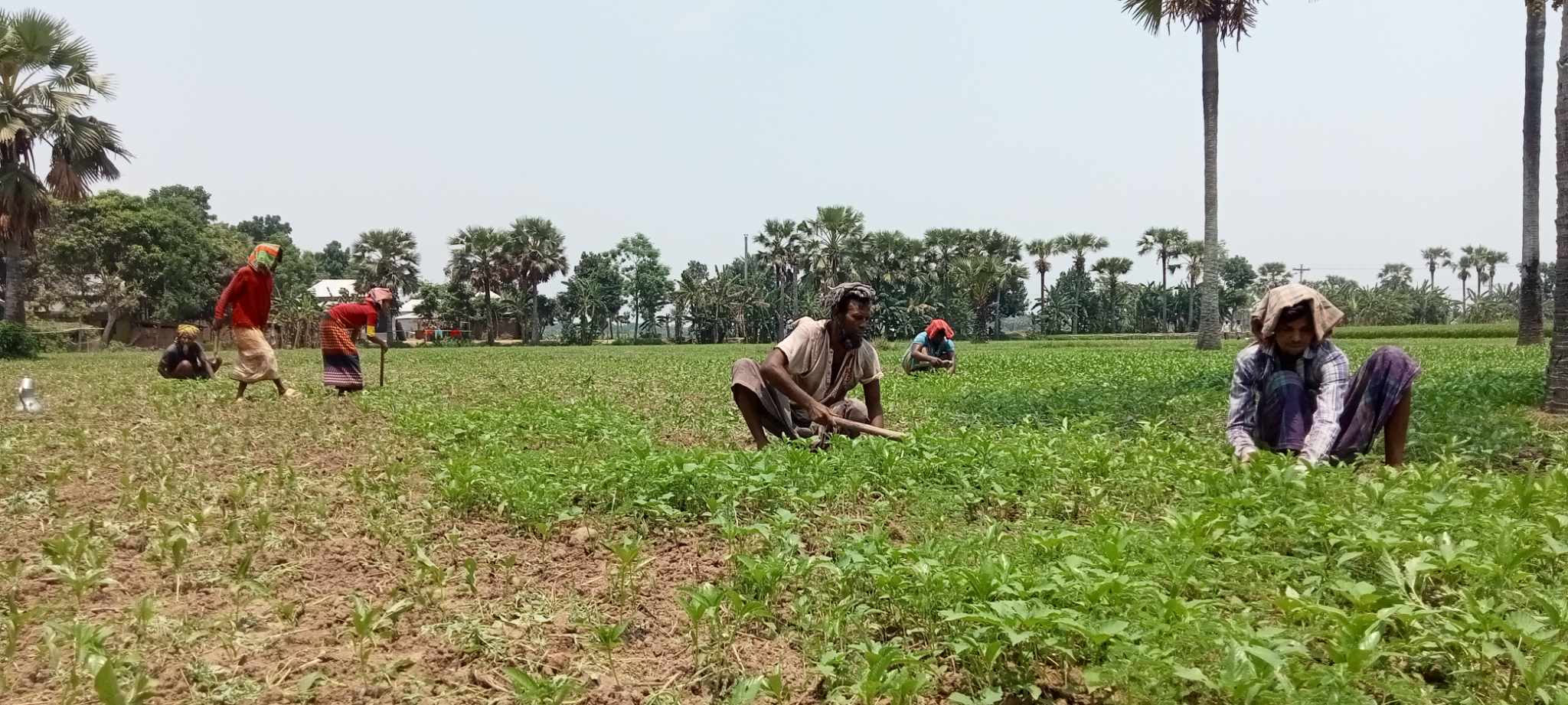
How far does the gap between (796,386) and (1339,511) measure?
274 cm

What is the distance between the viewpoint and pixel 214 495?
4441mm

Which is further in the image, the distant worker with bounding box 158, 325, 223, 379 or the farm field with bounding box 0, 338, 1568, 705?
the distant worker with bounding box 158, 325, 223, 379

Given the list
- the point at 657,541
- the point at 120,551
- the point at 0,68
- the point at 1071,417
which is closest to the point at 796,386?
the point at 657,541

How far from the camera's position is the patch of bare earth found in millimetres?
2395

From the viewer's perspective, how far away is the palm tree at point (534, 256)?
168 feet

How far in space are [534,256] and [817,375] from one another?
48.4 meters

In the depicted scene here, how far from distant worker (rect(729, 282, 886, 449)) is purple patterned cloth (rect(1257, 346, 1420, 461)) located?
6.80 feet

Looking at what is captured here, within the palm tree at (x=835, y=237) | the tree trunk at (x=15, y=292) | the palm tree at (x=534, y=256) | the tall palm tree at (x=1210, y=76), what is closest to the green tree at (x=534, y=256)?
the palm tree at (x=534, y=256)

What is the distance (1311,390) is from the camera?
4641 millimetres

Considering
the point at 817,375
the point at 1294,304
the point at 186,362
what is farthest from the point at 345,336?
the point at 1294,304

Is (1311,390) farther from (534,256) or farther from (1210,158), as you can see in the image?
(534,256)

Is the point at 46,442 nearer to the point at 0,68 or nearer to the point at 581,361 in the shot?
the point at 581,361

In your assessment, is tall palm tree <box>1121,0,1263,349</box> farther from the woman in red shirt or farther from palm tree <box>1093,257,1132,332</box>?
palm tree <box>1093,257,1132,332</box>

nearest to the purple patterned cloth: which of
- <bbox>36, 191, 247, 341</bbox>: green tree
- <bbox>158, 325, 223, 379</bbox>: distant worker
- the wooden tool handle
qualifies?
the wooden tool handle
